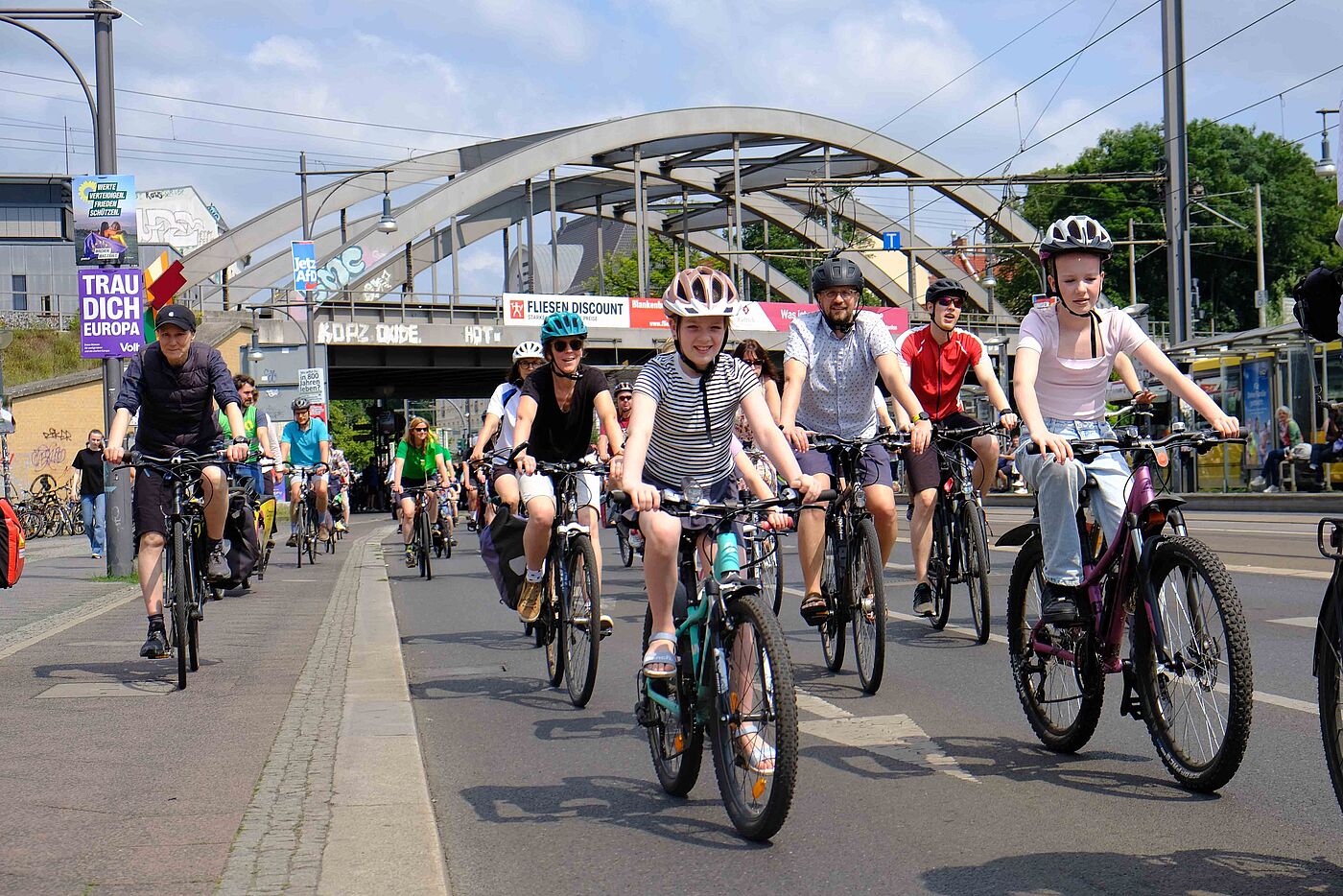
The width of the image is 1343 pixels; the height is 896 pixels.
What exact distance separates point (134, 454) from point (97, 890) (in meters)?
4.51

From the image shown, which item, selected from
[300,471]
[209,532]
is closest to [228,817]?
[209,532]

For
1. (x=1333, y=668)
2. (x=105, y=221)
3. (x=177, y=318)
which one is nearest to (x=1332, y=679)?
(x=1333, y=668)

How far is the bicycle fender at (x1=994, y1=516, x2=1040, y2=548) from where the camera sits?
5.76 m

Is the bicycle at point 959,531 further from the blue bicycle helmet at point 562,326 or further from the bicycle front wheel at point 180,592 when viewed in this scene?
the bicycle front wheel at point 180,592

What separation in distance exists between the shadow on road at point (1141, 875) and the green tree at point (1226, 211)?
69.7m

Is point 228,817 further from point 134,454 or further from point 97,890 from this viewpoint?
point 134,454

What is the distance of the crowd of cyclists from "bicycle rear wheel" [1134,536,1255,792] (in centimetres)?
42

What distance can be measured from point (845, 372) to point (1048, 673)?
8.67 feet

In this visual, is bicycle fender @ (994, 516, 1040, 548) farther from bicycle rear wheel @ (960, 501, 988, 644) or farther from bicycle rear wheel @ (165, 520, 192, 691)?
bicycle rear wheel @ (165, 520, 192, 691)

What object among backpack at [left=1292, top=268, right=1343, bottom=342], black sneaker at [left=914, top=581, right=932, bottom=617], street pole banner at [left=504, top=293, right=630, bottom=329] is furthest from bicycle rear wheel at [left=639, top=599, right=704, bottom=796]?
street pole banner at [left=504, top=293, right=630, bottom=329]

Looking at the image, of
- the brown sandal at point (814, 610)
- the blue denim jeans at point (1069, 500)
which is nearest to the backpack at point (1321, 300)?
the blue denim jeans at point (1069, 500)

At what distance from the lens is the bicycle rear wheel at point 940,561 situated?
8672mm

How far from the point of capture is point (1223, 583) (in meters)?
4.48

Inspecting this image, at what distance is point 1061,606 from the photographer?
5320 millimetres
